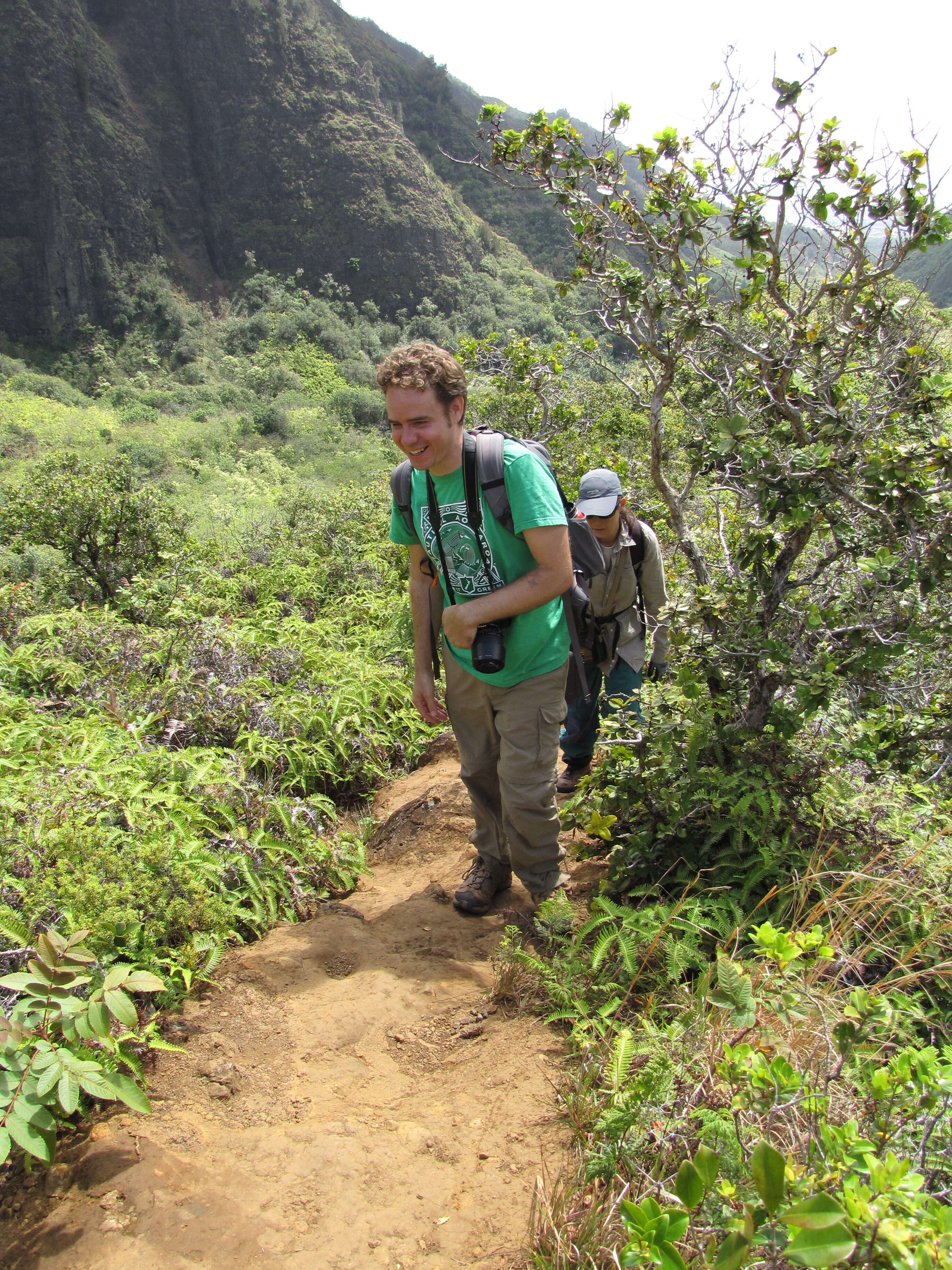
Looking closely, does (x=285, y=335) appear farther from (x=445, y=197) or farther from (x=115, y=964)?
(x=115, y=964)

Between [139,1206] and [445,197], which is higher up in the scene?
[445,197]

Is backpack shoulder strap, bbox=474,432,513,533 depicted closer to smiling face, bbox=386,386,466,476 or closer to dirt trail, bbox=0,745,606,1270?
smiling face, bbox=386,386,466,476

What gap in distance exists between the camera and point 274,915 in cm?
288

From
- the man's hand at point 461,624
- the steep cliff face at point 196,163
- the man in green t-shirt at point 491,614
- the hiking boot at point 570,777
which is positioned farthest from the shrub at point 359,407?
the man's hand at point 461,624

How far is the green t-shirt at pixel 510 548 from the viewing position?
7.66 feet

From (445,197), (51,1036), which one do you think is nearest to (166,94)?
(445,197)

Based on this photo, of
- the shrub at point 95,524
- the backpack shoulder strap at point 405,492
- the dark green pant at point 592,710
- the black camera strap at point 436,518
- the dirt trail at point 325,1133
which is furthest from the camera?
the shrub at point 95,524

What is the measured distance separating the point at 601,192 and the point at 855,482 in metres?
2.01

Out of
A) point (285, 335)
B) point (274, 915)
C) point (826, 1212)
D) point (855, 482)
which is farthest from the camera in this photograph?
point (285, 335)

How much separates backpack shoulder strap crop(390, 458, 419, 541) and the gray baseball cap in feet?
3.08

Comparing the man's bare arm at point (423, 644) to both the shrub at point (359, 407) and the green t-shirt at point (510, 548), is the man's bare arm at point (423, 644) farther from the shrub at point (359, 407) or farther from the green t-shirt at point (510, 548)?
the shrub at point (359, 407)

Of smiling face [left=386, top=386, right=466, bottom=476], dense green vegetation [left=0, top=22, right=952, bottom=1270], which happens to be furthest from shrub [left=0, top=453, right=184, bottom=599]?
smiling face [left=386, top=386, right=466, bottom=476]

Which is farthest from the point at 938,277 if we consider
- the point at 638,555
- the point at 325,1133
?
the point at 325,1133

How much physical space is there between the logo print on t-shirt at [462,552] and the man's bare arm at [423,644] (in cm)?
30
